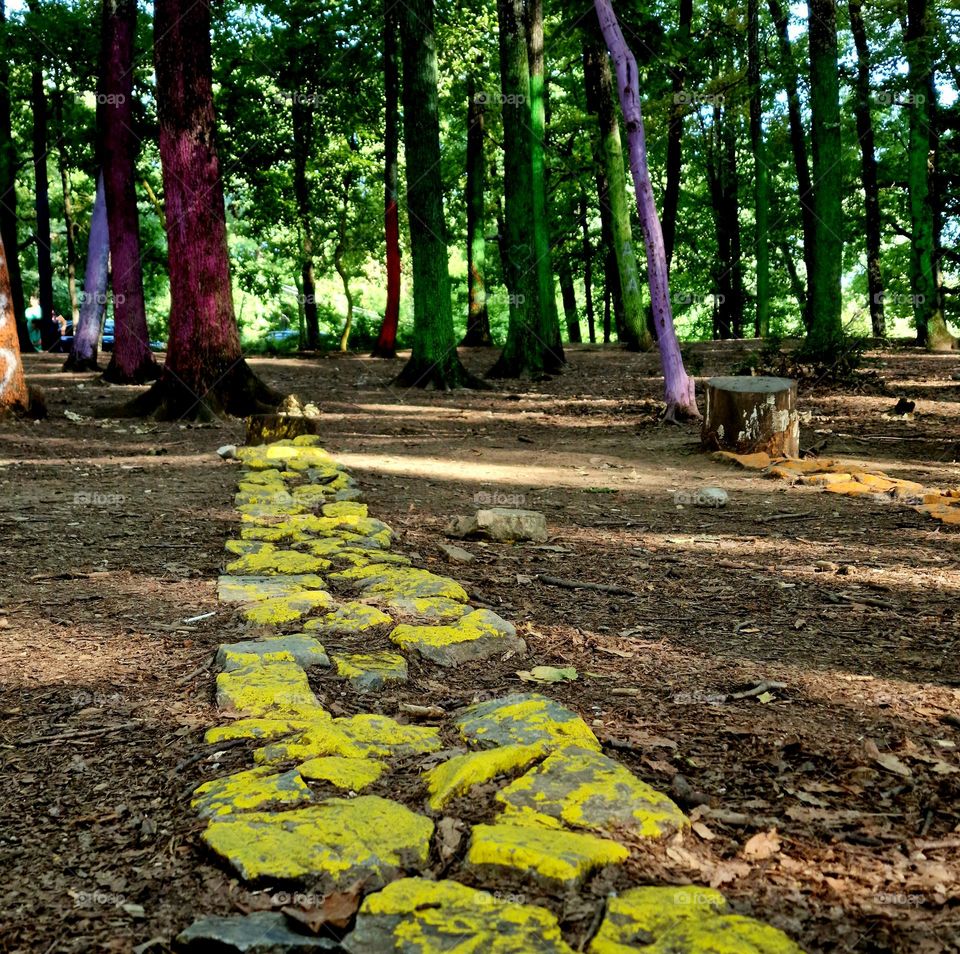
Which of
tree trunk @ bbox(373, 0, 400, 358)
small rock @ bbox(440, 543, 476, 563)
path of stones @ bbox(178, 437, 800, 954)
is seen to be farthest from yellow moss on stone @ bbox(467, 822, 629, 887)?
tree trunk @ bbox(373, 0, 400, 358)

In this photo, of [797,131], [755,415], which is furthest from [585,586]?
[797,131]

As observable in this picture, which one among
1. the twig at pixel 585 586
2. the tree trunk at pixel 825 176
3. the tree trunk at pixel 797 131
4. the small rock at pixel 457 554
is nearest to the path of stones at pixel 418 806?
the twig at pixel 585 586

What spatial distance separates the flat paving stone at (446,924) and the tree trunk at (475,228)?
17485 millimetres

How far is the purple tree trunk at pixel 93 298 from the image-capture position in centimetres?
1414

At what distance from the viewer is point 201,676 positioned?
306 centimetres

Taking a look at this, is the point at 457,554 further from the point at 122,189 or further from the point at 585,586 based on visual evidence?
the point at 122,189

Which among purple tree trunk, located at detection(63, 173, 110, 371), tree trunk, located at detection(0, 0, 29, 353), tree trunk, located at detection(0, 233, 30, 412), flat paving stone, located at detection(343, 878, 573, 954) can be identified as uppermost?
tree trunk, located at detection(0, 0, 29, 353)

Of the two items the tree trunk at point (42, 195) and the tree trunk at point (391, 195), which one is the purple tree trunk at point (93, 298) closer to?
the tree trunk at point (391, 195)

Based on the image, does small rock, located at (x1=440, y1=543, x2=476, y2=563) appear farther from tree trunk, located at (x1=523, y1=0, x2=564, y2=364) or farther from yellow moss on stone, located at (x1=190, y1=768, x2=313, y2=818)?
tree trunk, located at (x1=523, y1=0, x2=564, y2=364)

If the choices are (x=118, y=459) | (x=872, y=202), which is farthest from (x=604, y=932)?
(x=872, y=202)

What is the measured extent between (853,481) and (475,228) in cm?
1417

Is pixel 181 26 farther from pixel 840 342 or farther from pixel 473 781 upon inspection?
pixel 473 781

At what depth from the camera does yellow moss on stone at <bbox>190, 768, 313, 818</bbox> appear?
2.17 m

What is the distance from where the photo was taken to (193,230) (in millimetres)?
9180
